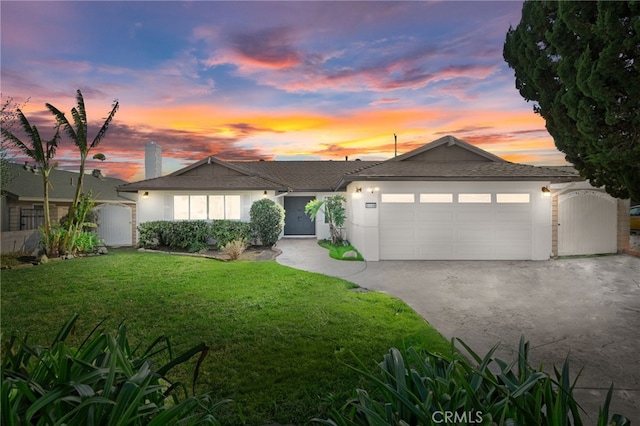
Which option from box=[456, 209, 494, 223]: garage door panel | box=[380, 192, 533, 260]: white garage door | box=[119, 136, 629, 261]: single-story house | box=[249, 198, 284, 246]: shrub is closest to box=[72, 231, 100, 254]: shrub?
box=[249, 198, 284, 246]: shrub

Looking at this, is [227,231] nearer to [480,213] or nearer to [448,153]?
[448,153]

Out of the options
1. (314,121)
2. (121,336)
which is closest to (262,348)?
(121,336)

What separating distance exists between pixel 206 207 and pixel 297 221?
208 inches

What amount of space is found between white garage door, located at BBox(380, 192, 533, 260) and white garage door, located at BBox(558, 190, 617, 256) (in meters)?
1.55

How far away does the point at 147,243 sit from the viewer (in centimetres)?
1538

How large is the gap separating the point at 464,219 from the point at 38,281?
12.8 meters

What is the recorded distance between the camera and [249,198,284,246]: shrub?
15758 millimetres

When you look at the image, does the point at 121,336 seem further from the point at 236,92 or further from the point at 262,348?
the point at 236,92

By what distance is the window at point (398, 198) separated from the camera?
12.4m

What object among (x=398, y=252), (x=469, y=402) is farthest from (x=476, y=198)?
(x=469, y=402)

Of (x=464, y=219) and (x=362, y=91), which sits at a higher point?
(x=362, y=91)

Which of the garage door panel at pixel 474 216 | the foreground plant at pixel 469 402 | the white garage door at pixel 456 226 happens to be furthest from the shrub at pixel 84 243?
the foreground plant at pixel 469 402

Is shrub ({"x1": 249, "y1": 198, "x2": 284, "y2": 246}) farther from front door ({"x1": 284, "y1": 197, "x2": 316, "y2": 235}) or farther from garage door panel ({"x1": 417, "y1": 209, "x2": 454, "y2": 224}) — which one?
garage door panel ({"x1": 417, "y1": 209, "x2": 454, "y2": 224})

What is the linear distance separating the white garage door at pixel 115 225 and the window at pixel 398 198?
1190 cm
